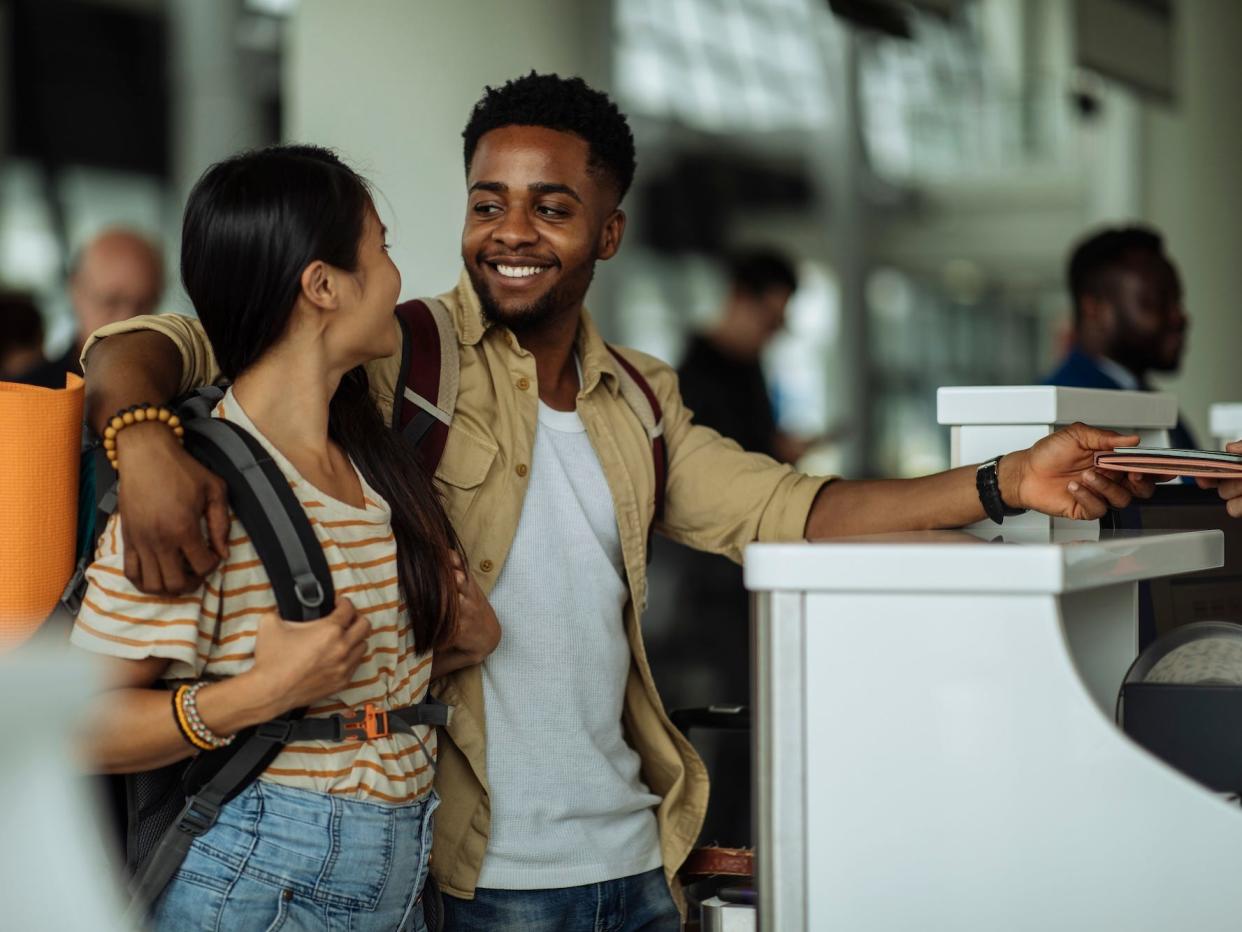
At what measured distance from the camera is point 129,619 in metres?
1.25

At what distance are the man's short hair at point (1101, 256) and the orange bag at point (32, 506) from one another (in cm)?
300

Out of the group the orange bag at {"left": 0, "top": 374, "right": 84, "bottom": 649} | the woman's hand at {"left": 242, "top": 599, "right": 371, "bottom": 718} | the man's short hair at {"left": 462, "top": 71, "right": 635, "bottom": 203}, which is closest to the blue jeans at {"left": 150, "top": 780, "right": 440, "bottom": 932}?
the woman's hand at {"left": 242, "top": 599, "right": 371, "bottom": 718}

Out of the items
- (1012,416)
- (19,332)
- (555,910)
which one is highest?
(19,332)

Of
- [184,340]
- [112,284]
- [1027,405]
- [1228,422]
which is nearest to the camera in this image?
[184,340]

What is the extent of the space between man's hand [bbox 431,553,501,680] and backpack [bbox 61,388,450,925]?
0.58 ft

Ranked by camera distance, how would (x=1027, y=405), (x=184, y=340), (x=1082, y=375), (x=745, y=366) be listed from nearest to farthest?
(x=184, y=340) → (x=1027, y=405) → (x=1082, y=375) → (x=745, y=366)

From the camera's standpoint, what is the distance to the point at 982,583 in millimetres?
1225

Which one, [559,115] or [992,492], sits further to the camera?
[559,115]

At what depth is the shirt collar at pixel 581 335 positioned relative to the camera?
1.80 m

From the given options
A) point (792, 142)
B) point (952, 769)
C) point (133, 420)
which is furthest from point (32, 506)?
point (792, 142)

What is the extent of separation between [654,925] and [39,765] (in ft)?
3.88

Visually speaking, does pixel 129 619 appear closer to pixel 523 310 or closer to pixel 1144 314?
pixel 523 310

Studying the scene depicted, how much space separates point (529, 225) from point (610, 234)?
17cm

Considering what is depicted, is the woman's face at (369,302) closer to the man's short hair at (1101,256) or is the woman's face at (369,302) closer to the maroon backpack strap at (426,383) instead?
the maroon backpack strap at (426,383)
